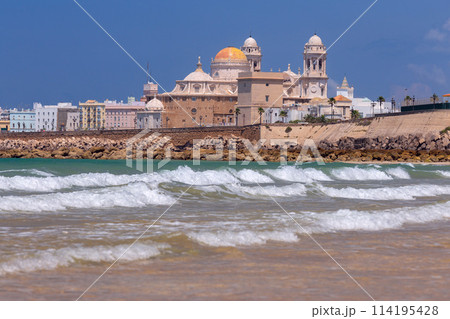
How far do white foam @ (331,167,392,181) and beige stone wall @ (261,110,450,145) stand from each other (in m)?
34.5

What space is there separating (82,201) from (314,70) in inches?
4033

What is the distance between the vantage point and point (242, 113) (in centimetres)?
10906

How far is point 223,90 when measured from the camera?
11875cm

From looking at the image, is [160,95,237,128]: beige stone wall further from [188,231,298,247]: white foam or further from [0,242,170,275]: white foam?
[0,242,170,275]: white foam

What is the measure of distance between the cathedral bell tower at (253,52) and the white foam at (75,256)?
373ft

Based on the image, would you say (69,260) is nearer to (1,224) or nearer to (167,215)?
(1,224)

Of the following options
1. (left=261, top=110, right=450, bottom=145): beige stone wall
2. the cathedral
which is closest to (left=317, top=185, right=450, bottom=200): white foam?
(left=261, top=110, right=450, bottom=145): beige stone wall

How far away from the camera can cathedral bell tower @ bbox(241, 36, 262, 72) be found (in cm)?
12675

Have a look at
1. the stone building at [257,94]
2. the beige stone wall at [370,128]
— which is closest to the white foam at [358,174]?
the beige stone wall at [370,128]

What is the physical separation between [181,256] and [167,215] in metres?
5.94

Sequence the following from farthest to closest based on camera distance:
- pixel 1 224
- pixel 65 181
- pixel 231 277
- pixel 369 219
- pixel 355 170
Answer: pixel 355 170 < pixel 65 181 < pixel 369 219 < pixel 1 224 < pixel 231 277

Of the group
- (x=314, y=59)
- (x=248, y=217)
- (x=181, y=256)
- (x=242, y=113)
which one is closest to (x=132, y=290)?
(x=181, y=256)

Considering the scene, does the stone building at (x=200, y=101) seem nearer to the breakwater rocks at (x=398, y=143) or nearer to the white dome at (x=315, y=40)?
the white dome at (x=315, y=40)

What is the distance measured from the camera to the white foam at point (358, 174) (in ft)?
134
